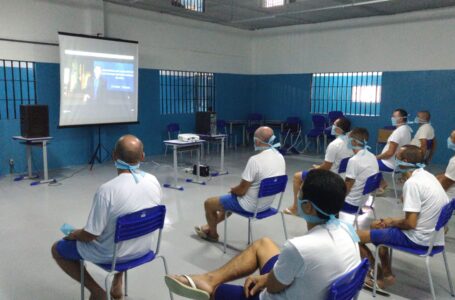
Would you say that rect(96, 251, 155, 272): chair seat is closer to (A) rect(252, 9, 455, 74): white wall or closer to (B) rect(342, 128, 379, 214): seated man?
(B) rect(342, 128, 379, 214): seated man

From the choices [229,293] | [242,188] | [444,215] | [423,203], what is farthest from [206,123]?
[229,293]

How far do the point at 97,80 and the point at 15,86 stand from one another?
148cm

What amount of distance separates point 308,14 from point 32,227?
7724mm

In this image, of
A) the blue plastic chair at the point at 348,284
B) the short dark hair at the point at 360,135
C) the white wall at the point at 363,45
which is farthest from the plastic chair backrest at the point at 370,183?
the white wall at the point at 363,45

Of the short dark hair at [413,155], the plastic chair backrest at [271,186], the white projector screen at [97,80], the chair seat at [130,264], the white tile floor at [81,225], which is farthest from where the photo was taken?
the white projector screen at [97,80]

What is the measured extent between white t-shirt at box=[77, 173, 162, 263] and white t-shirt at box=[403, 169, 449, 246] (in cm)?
177

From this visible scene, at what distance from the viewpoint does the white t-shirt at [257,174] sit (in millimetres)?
3488

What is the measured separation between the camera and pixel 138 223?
233cm

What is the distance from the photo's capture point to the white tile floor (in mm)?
2994

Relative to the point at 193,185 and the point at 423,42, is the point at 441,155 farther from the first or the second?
the point at 193,185

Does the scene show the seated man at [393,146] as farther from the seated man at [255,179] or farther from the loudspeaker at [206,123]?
the loudspeaker at [206,123]

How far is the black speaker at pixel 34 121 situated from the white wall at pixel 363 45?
7010 millimetres

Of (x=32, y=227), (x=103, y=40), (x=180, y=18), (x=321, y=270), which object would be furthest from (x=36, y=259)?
(x=180, y=18)

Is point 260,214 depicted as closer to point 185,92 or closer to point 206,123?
point 206,123
